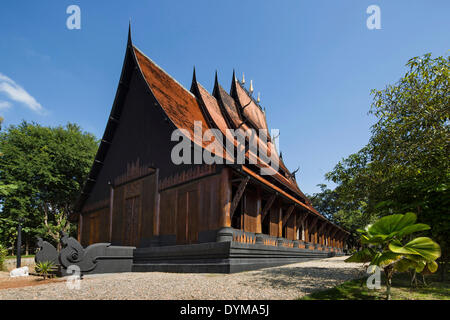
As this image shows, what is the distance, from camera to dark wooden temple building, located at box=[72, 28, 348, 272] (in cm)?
1109

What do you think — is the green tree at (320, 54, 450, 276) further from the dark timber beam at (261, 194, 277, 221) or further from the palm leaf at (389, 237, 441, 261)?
the dark timber beam at (261, 194, 277, 221)

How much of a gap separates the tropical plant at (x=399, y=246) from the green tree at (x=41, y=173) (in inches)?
1180

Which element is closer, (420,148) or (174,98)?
(420,148)

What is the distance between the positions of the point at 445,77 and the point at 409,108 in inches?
47.3

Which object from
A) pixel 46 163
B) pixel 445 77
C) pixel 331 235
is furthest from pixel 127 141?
pixel 331 235

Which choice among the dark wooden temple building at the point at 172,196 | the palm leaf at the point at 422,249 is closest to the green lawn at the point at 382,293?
the palm leaf at the point at 422,249

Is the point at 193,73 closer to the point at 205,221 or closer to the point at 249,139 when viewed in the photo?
the point at 249,139

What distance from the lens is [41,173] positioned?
2855cm

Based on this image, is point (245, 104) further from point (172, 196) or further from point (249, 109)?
point (172, 196)

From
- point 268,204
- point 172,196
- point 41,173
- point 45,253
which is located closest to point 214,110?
point 172,196

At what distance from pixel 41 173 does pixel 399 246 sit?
103 ft

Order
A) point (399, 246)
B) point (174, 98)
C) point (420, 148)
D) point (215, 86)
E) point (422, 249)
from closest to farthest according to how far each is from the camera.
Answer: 1. point (422, 249)
2. point (399, 246)
3. point (420, 148)
4. point (174, 98)
5. point (215, 86)

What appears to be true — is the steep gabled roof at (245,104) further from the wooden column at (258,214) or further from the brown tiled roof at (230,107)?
the wooden column at (258,214)
